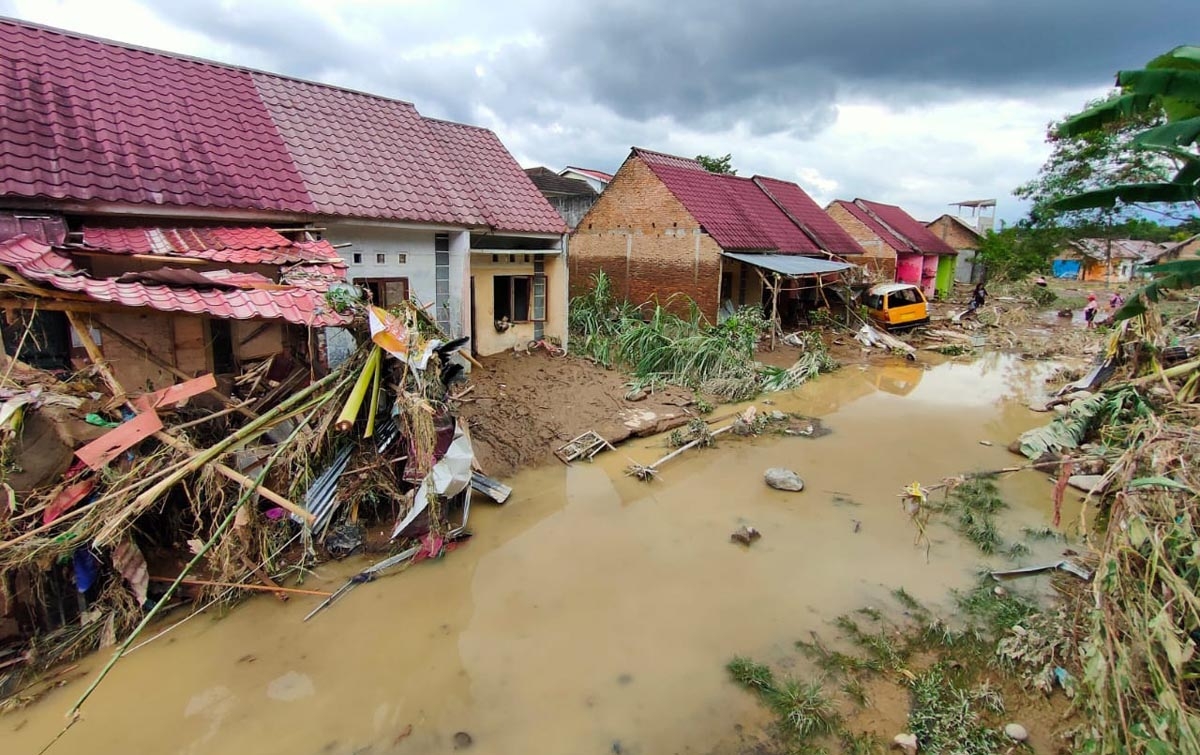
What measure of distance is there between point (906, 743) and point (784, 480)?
4.46 metres

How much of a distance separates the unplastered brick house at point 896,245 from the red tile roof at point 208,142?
20.6 meters

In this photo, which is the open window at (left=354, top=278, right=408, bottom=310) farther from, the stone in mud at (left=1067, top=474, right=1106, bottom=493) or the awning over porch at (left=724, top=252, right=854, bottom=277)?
the stone in mud at (left=1067, top=474, right=1106, bottom=493)

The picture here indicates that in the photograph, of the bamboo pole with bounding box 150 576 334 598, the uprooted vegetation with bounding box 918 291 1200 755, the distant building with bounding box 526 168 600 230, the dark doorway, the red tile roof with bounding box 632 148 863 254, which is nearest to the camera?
the uprooted vegetation with bounding box 918 291 1200 755

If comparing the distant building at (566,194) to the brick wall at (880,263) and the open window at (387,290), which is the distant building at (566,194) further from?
the brick wall at (880,263)

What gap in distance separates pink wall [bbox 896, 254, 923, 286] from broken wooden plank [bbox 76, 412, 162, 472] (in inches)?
1195

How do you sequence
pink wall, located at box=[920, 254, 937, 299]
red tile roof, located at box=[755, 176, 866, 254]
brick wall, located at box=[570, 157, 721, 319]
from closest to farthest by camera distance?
brick wall, located at box=[570, 157, 721, 319] → red tile roof, located at box=[755, 176, 866, 254] → pink wall, located at box=[920, 254, 937, 299]

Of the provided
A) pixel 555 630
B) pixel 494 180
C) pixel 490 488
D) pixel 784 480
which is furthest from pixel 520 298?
pixel 555 630

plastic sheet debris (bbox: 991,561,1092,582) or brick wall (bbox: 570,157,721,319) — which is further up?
brick wall (bbox: 570,157,721,319)

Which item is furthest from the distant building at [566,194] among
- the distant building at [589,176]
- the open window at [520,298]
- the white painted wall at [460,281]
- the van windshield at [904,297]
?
the van windshield at [904,297]

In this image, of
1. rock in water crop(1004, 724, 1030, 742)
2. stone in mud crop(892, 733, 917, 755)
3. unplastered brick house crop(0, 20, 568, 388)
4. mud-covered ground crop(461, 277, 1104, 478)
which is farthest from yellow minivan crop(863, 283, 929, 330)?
stone in mud crop(892, 733, 917, 755)

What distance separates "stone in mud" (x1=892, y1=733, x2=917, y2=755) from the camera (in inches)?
159

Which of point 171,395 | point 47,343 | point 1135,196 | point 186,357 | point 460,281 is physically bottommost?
point 171,395

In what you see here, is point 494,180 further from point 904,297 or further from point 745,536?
point 904,297

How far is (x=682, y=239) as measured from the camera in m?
17.2
